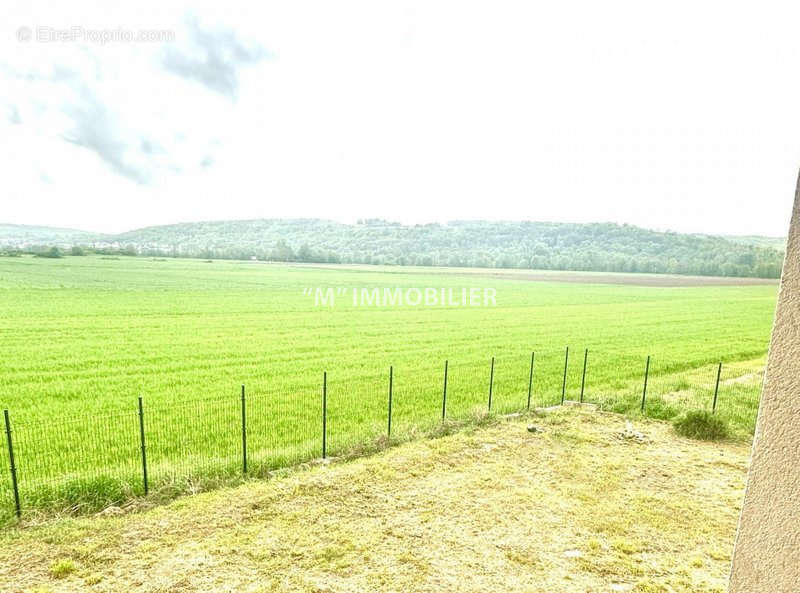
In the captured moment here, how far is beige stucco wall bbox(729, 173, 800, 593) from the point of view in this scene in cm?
221

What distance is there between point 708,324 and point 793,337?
147 feet

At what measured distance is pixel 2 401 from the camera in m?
15.1

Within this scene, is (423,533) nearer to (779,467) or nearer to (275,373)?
(779,467)

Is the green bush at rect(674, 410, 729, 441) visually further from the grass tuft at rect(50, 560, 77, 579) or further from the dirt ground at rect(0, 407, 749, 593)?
the grass tuft at rect(50, 560, 77, 579)

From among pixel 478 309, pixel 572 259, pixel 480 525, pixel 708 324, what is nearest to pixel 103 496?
pixel 480 525

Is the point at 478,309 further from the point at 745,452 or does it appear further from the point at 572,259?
the point at 572,259

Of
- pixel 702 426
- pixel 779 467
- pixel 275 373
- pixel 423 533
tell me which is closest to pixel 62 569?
pixel 423 533

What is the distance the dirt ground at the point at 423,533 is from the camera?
582 centimetres

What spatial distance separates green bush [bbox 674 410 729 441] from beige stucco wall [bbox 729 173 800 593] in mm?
10635

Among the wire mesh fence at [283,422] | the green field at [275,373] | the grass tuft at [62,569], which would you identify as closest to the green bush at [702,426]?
the wire mesh fence at [283,422]

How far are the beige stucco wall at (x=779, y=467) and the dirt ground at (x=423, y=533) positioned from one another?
396cm

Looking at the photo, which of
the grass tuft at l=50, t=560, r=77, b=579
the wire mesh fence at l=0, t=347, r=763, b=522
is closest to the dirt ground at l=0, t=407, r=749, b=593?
the grass tuft at l=50, t=560, r=77, b=579

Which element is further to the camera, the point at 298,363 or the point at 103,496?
the point at 298,363

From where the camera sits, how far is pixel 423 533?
688 cm
